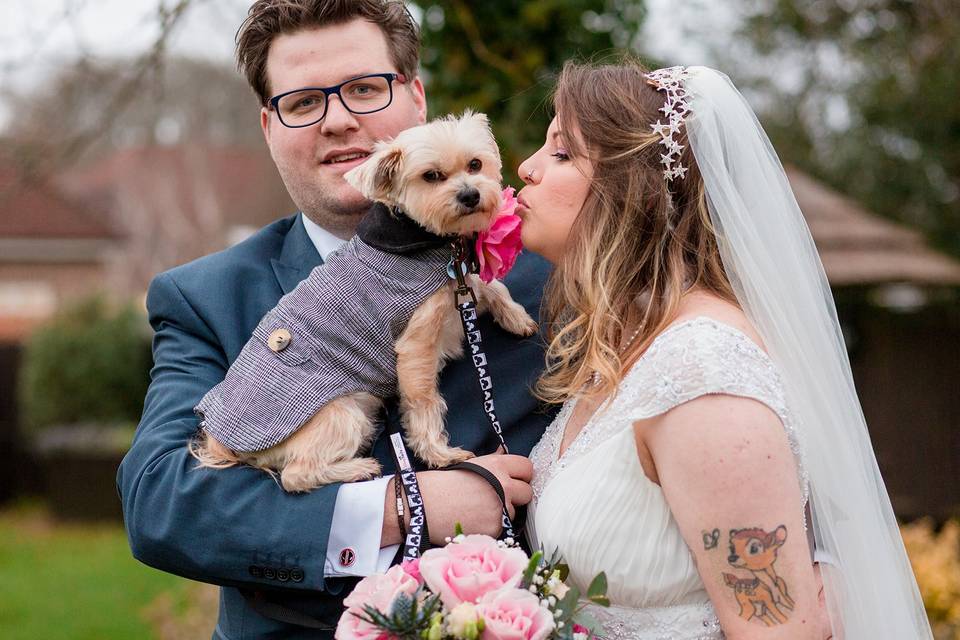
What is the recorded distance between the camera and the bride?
2570 mm

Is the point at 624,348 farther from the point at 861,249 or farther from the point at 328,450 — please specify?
the point at 861,249

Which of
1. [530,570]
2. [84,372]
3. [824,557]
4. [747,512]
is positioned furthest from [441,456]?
[84,372]

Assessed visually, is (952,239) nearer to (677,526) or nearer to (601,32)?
(601,32)

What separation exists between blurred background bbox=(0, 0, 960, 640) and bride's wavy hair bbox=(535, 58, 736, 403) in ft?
7.32

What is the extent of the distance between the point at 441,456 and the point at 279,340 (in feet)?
2.02

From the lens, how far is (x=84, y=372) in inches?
556

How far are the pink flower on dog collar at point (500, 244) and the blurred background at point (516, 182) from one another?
6.46 feet

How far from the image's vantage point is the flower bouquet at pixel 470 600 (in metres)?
2.24

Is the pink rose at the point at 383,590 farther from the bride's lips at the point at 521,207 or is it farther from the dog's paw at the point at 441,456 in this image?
the bride's lips at the point at 521,207

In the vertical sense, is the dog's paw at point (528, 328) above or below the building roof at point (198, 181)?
below

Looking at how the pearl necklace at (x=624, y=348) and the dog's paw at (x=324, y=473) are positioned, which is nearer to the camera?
the pearl necklace at (x=624, y=348)

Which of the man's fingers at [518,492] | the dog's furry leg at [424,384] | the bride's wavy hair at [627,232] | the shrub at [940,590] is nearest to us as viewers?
the bride's wavy hair at [627,232]

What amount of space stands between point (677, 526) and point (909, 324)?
413 inches

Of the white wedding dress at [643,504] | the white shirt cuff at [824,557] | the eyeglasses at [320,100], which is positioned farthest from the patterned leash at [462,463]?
the white shirt cuff at [824,557]
